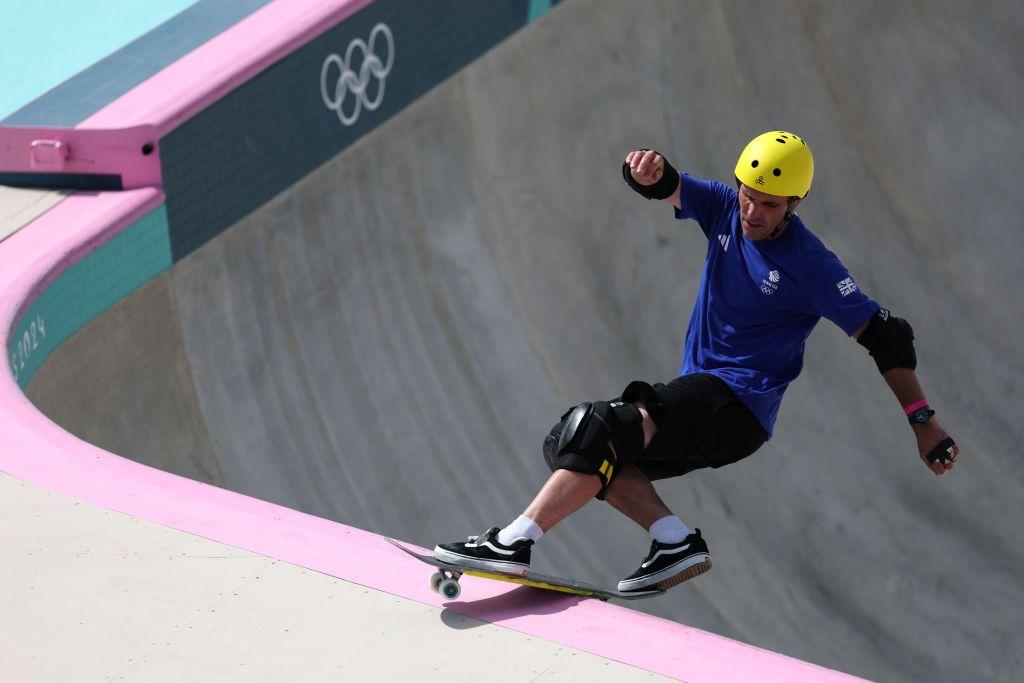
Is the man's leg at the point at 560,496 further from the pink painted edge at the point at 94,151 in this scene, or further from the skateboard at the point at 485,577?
the pink painted edge at the point at 94,151

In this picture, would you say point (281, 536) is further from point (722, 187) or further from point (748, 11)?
point (748, 11)

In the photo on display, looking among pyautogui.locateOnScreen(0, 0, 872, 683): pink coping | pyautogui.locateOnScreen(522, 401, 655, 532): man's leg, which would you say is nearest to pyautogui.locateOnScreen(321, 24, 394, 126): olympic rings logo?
pyautogui.locateOnScreen(0, 0, 872, 683): pink coping

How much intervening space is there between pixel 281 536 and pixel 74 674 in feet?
2.90

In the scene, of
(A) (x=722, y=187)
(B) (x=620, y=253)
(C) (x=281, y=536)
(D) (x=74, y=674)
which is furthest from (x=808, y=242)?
(B) (x=620, y=253)

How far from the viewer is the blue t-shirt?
500cm

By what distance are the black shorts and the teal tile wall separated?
2.72 metres

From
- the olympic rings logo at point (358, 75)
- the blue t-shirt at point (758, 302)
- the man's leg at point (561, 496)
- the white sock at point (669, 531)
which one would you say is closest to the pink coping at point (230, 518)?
the man's leg at point (561, 496)

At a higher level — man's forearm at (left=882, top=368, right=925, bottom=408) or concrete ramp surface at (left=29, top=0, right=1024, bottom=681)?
man's forearm at (left=882, top=368, right=925, bottom=408)

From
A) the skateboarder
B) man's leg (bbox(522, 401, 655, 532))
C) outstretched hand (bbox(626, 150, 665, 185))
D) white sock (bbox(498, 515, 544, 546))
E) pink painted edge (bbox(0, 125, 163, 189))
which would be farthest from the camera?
pink painted edge (bbox(0, 125, 163, 189))

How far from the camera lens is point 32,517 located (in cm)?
509

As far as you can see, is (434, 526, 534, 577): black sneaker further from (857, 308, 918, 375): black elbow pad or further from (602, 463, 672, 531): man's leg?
(857, 308, 918, 375): black elbow pad

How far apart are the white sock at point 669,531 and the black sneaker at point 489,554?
1.74ft

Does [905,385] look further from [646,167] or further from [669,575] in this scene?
[646,167]

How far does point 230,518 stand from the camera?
16.6 feet
